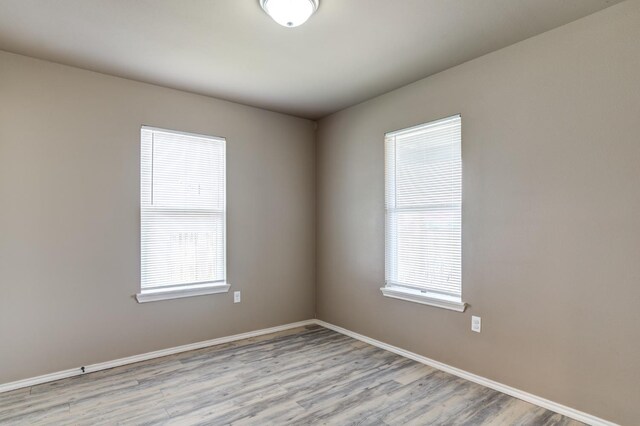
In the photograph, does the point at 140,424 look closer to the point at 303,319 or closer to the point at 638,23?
the point at 303,319

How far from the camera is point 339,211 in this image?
4234 mm

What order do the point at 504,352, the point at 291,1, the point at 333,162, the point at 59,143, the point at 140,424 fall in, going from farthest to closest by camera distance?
the point at 333,162, the point at 59,143, the point at 504,352, the point at 140,424, the point at 291,1

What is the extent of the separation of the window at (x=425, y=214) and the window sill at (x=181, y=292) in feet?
5.72

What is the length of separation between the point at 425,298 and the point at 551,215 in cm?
125

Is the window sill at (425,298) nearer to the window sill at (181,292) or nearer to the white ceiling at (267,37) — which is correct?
the window sill at (181,292)

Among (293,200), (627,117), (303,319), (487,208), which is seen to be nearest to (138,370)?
(303,319)

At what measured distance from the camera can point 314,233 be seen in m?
4.59

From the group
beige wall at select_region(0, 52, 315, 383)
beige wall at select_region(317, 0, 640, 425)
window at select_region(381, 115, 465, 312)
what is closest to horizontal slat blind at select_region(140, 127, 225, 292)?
beige wall at select_region(0, 52, 315, 383)

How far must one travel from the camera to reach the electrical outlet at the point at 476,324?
283 cm

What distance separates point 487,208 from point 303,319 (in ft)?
8.72

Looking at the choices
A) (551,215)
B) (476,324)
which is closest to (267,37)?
(551,215)

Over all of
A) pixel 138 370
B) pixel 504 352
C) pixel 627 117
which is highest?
pixel 627 117

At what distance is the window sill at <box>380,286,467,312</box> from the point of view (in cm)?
297

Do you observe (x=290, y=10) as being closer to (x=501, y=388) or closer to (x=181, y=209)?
(x=181, y=209)
